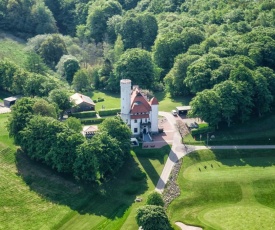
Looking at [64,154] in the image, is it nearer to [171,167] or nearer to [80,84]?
[171,167]

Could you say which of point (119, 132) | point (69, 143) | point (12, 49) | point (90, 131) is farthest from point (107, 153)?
point (12, 49)

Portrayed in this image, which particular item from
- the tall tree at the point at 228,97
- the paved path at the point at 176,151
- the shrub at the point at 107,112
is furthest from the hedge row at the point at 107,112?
the tall tree at the point at 228,97

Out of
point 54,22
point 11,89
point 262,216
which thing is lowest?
point 262,216

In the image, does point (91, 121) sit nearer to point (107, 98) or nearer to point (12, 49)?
point (107, 98)

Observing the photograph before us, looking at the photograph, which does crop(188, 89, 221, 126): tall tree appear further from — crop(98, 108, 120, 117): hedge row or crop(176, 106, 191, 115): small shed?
crop(98, 108, 120, 117): hedge row

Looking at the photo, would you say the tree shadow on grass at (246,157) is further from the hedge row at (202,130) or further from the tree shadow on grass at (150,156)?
the tree shadow on grass at (150,156)

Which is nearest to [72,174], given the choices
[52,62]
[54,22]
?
[52,62]

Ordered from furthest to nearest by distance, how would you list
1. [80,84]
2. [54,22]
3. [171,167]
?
[54,22]
[80,84]
[171,167]
